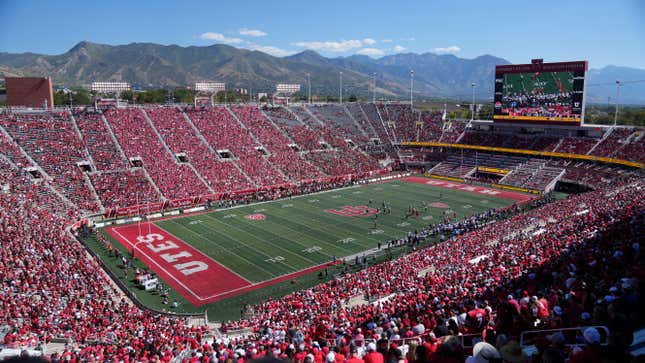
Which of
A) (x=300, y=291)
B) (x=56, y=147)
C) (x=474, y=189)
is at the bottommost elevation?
(x=300, y=291)

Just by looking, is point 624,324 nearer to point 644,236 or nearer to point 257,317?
point 644,236

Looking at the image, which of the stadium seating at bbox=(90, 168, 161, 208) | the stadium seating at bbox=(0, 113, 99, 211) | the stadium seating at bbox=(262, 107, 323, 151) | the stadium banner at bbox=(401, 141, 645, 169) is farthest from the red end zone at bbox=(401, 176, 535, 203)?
the stadium seating at bbox=(0, 113, 99, 211)

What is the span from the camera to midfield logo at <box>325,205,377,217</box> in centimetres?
3950

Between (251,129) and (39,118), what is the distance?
78.7ft

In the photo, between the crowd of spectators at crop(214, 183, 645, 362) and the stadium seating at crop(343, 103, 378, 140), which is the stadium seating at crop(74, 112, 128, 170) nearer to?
the crowd of spectators at crop(214, 183, 645, 362)

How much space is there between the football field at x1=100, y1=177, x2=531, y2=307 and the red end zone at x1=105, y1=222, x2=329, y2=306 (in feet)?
0.17

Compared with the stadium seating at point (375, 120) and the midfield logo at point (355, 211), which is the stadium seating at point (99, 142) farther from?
the stadium seating at point (375, 120)

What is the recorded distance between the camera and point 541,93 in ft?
172

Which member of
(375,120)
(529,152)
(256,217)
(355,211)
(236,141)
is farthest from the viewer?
(375,120)

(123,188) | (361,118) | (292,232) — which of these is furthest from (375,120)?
(123,188)

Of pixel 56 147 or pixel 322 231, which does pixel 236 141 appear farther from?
pixel 322 231

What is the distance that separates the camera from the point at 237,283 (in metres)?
25.0

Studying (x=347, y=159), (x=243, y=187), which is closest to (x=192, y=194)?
(x=243, y=187)

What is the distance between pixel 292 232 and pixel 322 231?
2318mm
